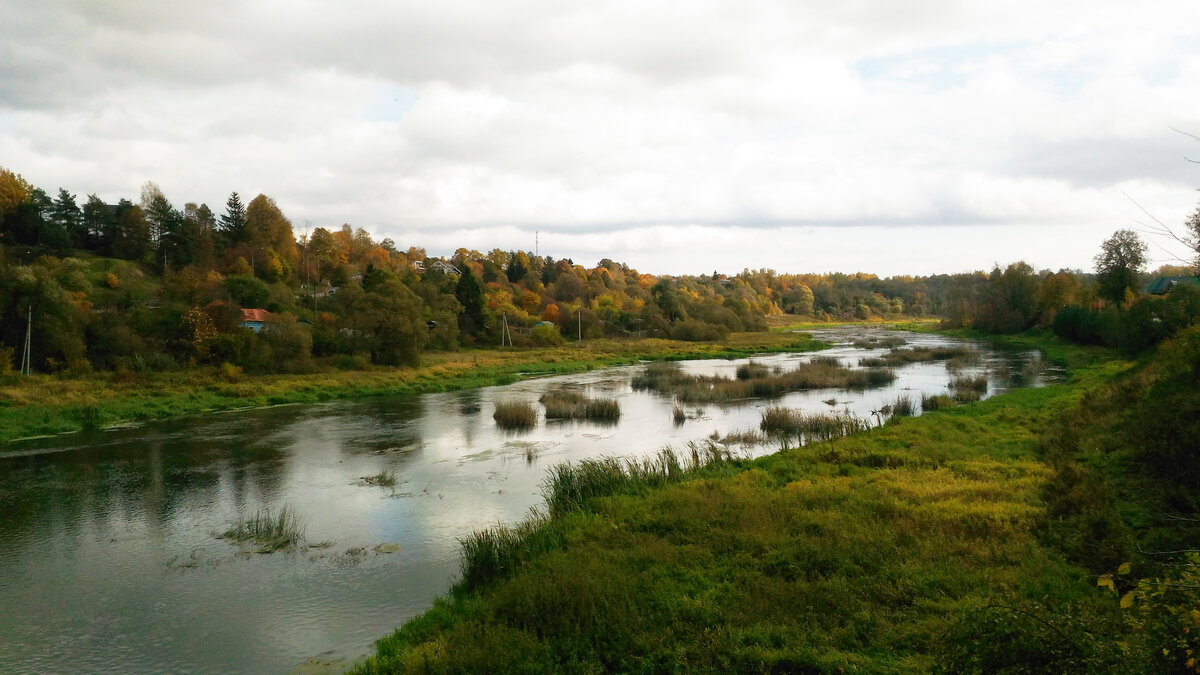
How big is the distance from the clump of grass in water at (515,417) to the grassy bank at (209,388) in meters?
13.5

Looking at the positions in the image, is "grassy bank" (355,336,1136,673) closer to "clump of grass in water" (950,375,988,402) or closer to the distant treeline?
"clump of grass in water" (950,375,988,402)

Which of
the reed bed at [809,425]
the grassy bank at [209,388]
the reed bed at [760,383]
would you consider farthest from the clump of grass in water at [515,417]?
the grassy bank at [209,388]

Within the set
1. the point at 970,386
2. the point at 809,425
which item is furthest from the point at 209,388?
the point at 970,386

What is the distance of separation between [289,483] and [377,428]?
8706 millimetres

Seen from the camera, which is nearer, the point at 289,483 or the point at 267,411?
the point at 289,483

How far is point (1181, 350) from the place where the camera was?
1950 cm

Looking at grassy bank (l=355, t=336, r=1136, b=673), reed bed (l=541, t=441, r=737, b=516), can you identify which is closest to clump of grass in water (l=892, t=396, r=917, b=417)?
reed bed (l=541, t=441, r=737, b=516)

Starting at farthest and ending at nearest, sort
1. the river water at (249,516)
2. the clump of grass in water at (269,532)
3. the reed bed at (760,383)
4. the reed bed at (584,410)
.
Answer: the reed bed at (760,383) → the reed bed at (584,410) → the clump of grass in water at (269,532) → the river water at (249,516)

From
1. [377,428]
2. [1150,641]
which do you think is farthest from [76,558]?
[1150,641]

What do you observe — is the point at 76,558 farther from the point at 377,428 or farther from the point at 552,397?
the point at 552,397

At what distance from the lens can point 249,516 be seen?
15.5 meters

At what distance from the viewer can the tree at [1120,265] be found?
5166 cm

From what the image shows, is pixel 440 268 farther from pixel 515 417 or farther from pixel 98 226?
pixel 515 417

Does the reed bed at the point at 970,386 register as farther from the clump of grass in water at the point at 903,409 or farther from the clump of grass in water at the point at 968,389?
the clump of grass in water at the point at 903,409
